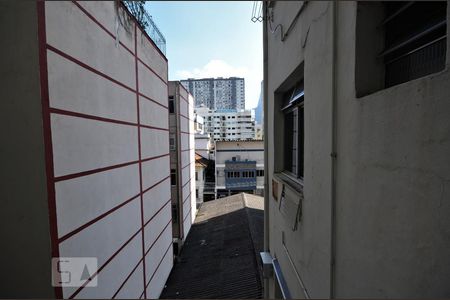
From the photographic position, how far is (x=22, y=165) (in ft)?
6.77

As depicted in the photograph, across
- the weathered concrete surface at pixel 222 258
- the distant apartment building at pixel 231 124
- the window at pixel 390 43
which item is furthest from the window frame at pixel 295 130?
the distant apartment building at pixel 231 124

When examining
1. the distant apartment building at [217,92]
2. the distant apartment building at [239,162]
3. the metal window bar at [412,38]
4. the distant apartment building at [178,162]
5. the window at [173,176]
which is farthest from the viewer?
the distant apartment building at [217,92]

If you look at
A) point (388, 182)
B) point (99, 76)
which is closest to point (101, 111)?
point (99, 76)

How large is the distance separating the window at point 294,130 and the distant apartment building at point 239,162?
1537 centimetres

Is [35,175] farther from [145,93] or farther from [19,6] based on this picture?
[145,93]

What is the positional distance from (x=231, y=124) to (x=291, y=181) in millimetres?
37060

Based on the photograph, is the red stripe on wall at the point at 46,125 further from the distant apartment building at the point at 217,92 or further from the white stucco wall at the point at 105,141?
the distant apartment building at the point at 217,92

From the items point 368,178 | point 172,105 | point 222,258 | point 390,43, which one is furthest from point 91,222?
point 172,105

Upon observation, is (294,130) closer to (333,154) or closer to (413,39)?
(333,154)

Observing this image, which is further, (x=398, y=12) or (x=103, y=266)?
(x=103, y=266)

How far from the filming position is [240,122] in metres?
39.7

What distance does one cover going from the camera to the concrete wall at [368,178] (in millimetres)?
798

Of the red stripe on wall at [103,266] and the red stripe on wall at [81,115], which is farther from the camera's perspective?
the red stripe on wall at [103,266]

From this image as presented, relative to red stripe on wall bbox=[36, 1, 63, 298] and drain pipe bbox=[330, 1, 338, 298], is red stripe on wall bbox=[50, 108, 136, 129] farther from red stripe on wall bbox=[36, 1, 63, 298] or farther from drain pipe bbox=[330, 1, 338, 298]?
drain pipe bbox=[330, 1, 338, 298]
